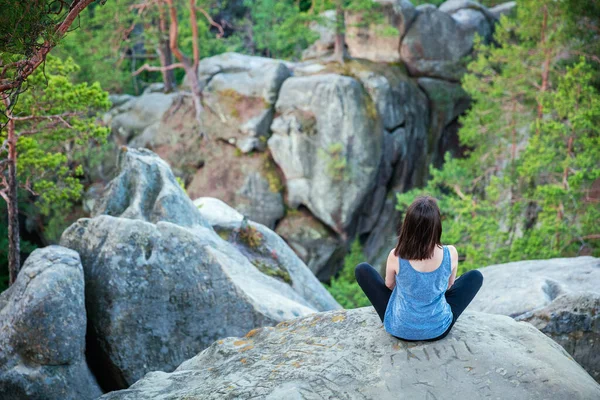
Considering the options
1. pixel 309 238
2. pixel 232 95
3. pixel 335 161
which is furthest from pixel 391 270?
pixel 232 95

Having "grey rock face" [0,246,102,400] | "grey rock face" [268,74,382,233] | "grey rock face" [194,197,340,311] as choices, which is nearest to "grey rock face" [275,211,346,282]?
"grey rock face" [268,74,382,233]

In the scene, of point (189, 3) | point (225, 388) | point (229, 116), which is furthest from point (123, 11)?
point (225, 388)

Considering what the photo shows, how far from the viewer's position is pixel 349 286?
2050 centimetres

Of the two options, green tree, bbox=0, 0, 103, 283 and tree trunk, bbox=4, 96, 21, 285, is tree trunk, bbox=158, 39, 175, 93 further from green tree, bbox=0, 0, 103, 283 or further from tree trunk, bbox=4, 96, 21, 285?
green tree, bbox=0, 0, 103, 283

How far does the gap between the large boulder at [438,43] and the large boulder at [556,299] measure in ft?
53.2

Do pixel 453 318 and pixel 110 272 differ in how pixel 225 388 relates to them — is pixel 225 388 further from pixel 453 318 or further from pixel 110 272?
pixel 110 272

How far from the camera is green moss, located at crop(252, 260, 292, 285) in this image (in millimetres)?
9531

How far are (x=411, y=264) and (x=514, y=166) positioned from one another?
1342cm

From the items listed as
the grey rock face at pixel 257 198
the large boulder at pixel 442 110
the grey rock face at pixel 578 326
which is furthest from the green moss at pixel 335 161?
the grey rock face at pixel 578 326

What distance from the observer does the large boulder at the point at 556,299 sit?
528cm

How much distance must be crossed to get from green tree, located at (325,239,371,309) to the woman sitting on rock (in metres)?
14.0

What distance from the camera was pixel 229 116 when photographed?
2286 centimetres

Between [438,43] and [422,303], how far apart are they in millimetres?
21763

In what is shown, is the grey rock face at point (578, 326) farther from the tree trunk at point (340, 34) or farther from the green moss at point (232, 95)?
the green moss at point (232, 95)
